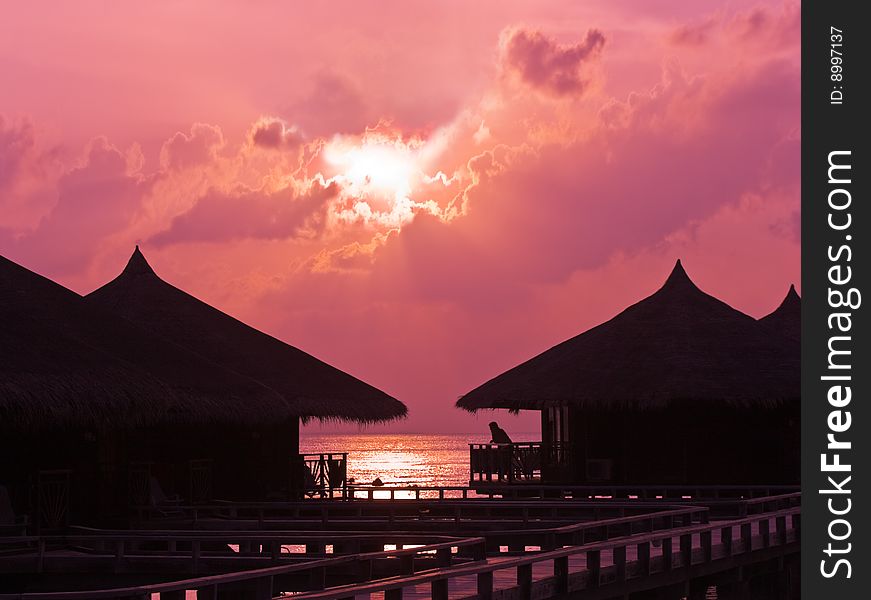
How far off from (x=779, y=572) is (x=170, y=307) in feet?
53.6

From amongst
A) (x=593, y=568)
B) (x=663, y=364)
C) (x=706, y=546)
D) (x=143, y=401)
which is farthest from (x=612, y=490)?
(x=593, y=568)

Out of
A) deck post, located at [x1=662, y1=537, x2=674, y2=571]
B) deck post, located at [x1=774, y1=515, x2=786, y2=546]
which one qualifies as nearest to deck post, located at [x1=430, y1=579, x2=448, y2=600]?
deck post, located at [x1=662, y1=537, x2=674, y2=571]

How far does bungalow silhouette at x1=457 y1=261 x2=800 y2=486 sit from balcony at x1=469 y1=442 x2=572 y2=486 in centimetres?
2

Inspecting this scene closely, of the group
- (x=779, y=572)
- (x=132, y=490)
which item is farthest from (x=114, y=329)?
(x=779, y=572)

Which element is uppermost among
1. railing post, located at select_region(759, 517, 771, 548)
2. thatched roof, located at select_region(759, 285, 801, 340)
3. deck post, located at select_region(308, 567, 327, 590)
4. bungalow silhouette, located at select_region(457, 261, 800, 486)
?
thatched roof, located at select_region(759, 285, 801, 340)

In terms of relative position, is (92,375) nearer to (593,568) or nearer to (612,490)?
(593,568)

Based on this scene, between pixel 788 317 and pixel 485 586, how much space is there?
106 feet

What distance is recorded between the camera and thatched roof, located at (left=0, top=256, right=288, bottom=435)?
22.2 meters

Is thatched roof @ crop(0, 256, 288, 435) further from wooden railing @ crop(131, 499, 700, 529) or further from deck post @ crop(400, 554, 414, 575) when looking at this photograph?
deck post @ crop(400, 554, 414, 575)

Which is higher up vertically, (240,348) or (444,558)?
(240,348)

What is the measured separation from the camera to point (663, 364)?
116 ft
